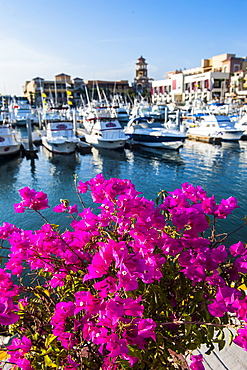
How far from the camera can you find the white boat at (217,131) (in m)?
30.7

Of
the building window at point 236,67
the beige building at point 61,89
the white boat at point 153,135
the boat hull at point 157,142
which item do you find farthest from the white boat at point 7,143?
the building window at point 236,67

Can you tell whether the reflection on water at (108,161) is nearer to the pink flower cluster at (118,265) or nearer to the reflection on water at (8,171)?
the reflection on water at (8,171)

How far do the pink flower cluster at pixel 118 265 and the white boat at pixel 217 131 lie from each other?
98.9ft

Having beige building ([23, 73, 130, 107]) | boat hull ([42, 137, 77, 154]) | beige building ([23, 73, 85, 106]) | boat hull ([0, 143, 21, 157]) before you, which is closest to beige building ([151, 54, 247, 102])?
beige building ([23, 73, 130, 107])

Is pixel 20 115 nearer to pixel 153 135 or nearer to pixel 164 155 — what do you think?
pixel 153 135

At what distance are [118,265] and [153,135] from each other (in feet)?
86.8

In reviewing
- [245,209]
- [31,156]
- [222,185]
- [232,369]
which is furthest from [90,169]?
[232,369]

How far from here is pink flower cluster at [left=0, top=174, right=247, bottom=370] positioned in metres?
1.62

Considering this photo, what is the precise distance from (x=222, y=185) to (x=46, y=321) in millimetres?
15647

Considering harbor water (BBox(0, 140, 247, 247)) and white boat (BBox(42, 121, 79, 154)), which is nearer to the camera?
harbor water (BBox(0, 140, 247, 247))

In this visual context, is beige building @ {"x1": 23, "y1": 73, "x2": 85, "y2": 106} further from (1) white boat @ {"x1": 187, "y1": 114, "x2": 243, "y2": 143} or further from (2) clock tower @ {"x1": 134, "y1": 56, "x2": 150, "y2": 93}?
(1) white boat @ {"x1": 187, "y1": 114, "x2": 243, "y2": 143}

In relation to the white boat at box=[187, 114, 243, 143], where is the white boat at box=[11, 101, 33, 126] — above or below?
above

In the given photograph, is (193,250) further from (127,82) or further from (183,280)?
(127,82)

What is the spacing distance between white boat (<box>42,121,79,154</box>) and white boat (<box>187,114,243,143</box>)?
14907 mm
